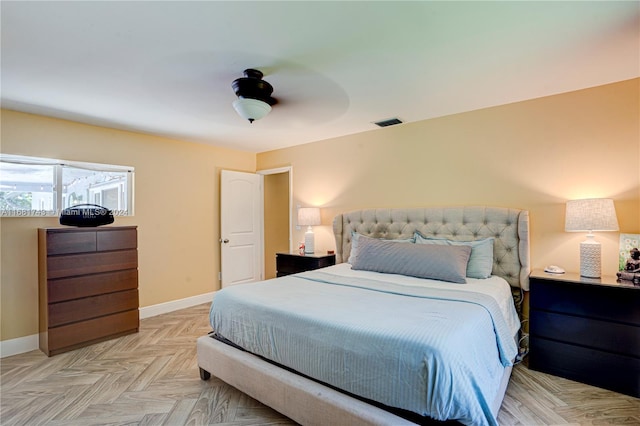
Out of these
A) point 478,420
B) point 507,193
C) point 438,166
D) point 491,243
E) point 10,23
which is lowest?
point 478,420

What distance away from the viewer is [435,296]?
2070 mm

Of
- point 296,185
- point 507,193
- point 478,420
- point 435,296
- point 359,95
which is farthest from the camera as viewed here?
point 296,185

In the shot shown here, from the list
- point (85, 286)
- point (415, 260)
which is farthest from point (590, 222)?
point (85, 286)

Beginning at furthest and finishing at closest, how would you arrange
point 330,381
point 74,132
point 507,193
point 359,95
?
point 74,132 → point 507,193 → point 359,95 → point 330,381

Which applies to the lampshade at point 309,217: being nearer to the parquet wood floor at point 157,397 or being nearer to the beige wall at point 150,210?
the beige wall at point 150,210

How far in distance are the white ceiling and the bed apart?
1.25m

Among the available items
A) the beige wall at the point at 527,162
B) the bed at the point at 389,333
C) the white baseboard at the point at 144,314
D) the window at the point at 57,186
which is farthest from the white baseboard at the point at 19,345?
the beige wall at the point at 527,162

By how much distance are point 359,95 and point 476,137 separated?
132cm

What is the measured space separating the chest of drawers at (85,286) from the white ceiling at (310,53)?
126 centimetres

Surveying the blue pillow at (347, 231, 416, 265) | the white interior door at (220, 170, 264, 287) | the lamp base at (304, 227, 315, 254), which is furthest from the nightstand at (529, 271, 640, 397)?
the white interior door at (220, 170, 264, 287)

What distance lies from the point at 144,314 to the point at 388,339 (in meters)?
3.48

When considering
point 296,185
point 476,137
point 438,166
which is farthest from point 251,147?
point 476,137

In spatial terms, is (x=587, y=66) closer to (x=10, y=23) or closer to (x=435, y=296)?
(x=435, y=296)

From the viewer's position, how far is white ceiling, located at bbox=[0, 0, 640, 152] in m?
1.57
